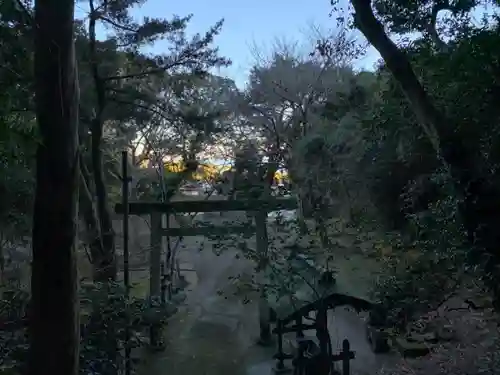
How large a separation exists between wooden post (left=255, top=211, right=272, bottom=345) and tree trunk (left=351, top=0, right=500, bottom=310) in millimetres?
1480

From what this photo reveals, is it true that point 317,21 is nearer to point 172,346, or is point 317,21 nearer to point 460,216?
point 172,346

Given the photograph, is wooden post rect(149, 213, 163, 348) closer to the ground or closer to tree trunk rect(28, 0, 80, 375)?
the ground

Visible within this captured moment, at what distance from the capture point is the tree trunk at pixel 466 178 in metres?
2.62

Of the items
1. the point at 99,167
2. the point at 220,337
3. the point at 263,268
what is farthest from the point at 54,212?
the point at 220,337

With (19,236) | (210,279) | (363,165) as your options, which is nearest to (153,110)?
(19,236)

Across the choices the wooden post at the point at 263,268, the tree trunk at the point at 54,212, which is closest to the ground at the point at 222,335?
the wooden post at the point at 263,268

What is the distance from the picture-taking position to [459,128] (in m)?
3.13

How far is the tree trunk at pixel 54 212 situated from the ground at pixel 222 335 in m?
2.39

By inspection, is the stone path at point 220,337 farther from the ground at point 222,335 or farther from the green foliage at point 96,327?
the green foliage at point 96,327

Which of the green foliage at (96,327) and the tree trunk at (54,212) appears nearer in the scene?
the tree trunk at (54,212)

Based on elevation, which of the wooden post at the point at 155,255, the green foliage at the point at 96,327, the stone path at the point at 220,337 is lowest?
the stone path at the point at 220,337

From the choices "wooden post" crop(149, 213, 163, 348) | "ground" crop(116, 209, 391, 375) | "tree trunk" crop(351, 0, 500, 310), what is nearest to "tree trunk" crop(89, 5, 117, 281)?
"wooden post" crop(149, 213, 163, 348)

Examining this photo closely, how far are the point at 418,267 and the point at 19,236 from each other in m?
3.31

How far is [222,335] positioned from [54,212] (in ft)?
15.1
